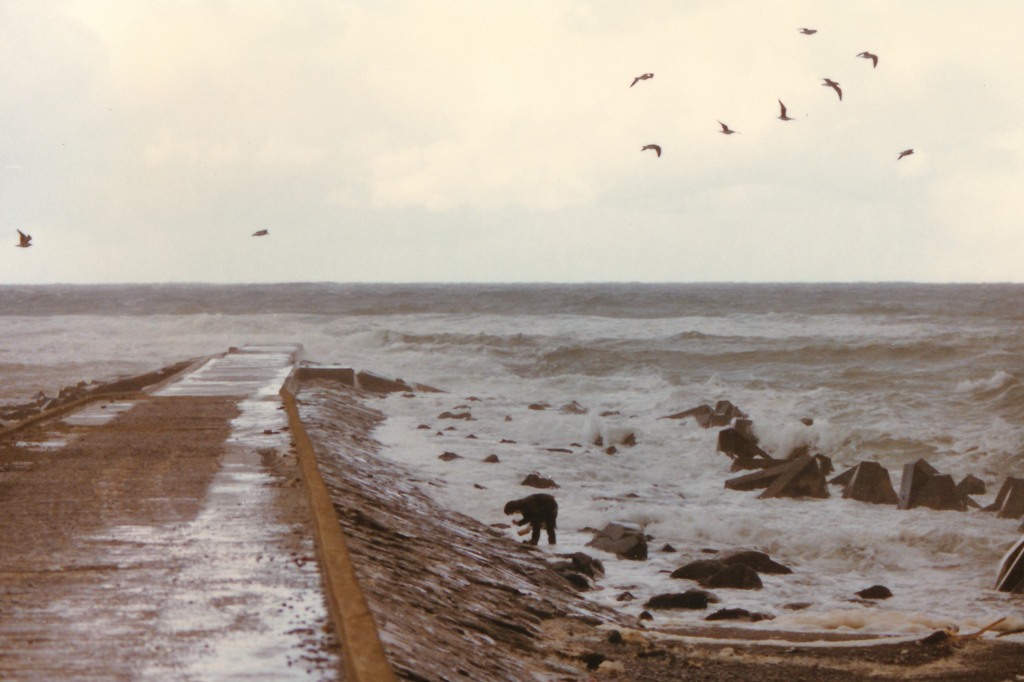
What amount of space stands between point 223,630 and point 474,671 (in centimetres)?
130

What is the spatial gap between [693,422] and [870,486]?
7122 millimetres

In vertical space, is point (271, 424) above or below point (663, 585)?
above

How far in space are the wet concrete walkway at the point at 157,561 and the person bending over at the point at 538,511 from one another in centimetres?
230

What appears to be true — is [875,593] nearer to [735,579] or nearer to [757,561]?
[757,561]

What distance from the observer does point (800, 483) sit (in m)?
14.6

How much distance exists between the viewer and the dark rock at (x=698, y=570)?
31.7 feet

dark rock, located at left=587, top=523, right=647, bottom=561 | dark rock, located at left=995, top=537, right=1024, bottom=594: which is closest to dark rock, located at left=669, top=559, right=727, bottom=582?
dark rock, located at left=587, top=523, right=647, bottom=561

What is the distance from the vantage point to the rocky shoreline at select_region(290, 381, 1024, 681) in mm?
6250

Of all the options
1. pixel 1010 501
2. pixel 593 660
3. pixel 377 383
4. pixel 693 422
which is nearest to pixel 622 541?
pixel 593 660

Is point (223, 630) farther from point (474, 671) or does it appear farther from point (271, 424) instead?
point (271, 424)

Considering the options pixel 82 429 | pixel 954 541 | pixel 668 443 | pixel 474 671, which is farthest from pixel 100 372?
pixel 474 671

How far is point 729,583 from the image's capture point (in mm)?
9484

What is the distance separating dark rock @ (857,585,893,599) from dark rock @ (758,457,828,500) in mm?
4409

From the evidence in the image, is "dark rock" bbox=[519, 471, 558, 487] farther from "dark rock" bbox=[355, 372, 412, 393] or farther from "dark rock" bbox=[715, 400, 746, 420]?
"dark rock" bbox=[355, 372, 412, 393]
